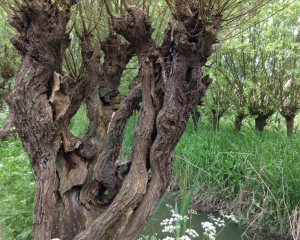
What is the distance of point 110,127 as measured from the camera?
3.26 metres

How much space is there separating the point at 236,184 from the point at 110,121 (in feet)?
10.6

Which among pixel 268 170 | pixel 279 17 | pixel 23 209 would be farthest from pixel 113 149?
pixel 279 17

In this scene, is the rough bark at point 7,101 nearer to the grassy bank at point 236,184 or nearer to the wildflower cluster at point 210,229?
the grassy bank at point 236,184

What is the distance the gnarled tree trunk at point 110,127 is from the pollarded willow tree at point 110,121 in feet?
→ 0.03

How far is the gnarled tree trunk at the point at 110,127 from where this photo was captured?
8.88 feet

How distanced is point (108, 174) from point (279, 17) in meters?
5.27

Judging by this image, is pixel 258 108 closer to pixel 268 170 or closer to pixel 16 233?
pixel 268 170

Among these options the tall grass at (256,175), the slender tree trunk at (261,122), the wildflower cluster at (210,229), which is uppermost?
the slender tree trunk at (261,122)

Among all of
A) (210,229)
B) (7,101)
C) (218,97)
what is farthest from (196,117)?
(210,229)

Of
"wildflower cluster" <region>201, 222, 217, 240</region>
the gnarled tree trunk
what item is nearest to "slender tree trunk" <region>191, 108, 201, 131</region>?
the gnarled tree trunk

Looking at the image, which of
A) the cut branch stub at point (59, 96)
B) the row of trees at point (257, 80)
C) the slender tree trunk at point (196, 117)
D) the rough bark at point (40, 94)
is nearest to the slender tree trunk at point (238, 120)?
the row of trees at point (257, 80)

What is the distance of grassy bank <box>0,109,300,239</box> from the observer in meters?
3.81

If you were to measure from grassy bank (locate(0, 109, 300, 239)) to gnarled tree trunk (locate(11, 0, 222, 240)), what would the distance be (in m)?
0.74

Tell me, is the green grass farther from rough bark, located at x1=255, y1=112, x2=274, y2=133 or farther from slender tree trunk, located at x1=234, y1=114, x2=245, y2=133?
rough bark, located at x1=255, y1=112, x2=274, y2=133
